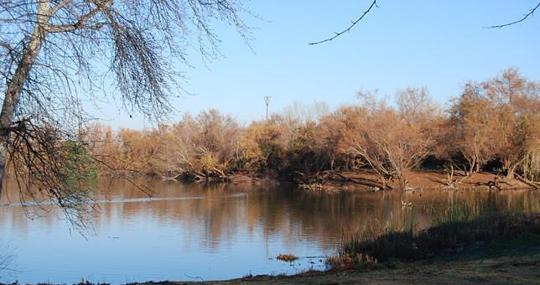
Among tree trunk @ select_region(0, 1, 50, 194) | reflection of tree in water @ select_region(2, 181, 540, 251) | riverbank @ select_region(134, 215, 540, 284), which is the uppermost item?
tree trunk @ select_region(0, 1, 50, 194)

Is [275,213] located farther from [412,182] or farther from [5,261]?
[412,182]

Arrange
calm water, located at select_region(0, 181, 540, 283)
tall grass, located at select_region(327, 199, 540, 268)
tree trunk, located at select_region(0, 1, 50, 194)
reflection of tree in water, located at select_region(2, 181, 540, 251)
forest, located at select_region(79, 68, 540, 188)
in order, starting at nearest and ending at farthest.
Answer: tree trunk, located at select_region(0, 1, 50, 194) → tall grass, located at select_region(327, 199, 540, 268) → calm water, located at select_region(0, 181, 540, 283) → reflection of tree in water, located at select_region(2, 181, 540, 251) → forest, located at select_region(79, 68, 540, 188)

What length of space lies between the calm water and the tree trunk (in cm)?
285

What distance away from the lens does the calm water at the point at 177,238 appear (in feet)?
48.5

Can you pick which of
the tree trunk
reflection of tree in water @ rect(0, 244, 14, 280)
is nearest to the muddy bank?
reflection of tree in water @ rect(0, 244, 14, 280)

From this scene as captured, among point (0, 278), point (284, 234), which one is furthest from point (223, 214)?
point (0, 278)

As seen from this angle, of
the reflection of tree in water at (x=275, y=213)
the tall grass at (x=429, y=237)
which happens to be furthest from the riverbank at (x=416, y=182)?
the tall grass at (x=429, y=237)

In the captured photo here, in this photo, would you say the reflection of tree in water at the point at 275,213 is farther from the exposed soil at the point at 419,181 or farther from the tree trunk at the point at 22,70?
the tree trunk at the point at 22,70

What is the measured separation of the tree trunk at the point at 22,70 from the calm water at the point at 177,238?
9.35ft

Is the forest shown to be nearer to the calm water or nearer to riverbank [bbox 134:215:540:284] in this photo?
the calm water

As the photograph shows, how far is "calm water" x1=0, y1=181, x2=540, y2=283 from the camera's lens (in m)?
14.8

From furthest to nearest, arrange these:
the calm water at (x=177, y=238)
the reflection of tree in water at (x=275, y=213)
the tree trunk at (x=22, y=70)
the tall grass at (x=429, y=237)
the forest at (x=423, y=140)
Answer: the forest at (x=423, y=140) → the reflection of tree in water at (x=275, y=213) → the calm water at (x=177, y=238) → the tall grass at (x=429, y=237) → the tree trunk at (x=22, y=70)

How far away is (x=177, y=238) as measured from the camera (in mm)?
19812

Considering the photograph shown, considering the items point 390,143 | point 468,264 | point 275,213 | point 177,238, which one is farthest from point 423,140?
point 468,264
